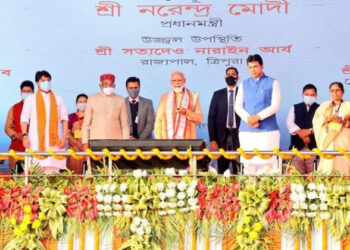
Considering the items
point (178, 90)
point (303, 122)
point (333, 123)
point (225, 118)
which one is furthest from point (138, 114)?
point (333, 123)

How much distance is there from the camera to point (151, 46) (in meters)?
10.9

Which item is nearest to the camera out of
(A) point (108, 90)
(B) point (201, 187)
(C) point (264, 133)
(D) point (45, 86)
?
(B) point (201, 187)

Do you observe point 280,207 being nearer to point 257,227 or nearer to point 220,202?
point 257,227

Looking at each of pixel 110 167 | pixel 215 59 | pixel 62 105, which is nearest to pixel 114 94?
pixel 62 105

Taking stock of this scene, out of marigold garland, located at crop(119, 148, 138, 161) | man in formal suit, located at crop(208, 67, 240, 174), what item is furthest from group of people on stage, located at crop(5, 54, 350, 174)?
marigold garland, located at crop(119, 148, 138, 161)

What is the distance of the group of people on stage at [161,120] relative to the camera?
970 centimetres

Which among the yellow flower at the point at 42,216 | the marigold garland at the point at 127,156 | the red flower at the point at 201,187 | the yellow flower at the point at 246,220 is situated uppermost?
the marigold garland at the point at 127,156

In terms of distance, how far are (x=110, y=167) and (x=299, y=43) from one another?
17.3 feet

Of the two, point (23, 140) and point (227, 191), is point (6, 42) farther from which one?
point (227, 191)

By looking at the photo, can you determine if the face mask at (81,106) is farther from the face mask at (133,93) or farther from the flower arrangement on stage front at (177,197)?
the flower arrangement on stage front at (177,197)

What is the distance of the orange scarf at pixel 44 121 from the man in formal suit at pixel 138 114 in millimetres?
775

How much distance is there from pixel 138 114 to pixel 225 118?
0.90 m

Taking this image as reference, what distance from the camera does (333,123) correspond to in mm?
9648

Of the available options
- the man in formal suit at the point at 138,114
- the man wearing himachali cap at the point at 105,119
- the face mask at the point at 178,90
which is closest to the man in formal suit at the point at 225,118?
the face mask at the point at 178,90
